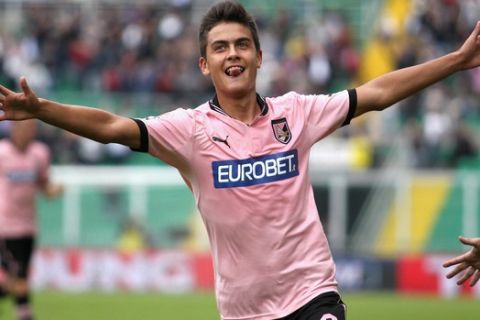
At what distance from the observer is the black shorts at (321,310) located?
22.0 ft

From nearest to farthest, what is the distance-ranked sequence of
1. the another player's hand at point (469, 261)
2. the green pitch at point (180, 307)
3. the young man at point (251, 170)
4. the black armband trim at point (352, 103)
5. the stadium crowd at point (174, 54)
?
the young man at point (251, 170)
the another player's hand at point (469, 261)
the black armband trim at point (352, 103)
the green pitch at point (180, 307)
the stadium crowd at point (174, 54)

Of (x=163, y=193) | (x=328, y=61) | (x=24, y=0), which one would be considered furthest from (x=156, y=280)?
(x=24, y=0)

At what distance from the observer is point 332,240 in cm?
2261

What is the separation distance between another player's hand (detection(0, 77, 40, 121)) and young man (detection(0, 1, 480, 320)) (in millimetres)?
624

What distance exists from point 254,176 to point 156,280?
16151mm

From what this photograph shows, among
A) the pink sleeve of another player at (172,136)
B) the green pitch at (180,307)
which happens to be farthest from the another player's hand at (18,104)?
the green pitch at (180,307)

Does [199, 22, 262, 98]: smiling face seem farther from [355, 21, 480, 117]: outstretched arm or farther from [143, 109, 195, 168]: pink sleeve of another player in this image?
[355, 21, 480, 117]: outstretched arm

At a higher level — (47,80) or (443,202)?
(47,80)

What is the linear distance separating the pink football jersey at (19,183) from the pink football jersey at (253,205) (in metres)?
8.68

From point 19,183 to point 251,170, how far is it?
9.09 meters

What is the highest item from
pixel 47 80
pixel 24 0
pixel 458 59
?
pixel 24 0

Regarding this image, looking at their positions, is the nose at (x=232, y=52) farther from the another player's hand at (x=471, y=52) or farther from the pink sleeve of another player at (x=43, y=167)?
the pink sleeve of another player at (x=43, y=167)

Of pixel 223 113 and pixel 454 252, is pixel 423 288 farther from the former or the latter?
pixel 223 113

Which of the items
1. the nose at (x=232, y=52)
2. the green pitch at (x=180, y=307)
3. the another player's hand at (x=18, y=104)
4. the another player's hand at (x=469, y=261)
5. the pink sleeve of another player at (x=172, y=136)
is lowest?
the green pitch at (x=180, y=307)
